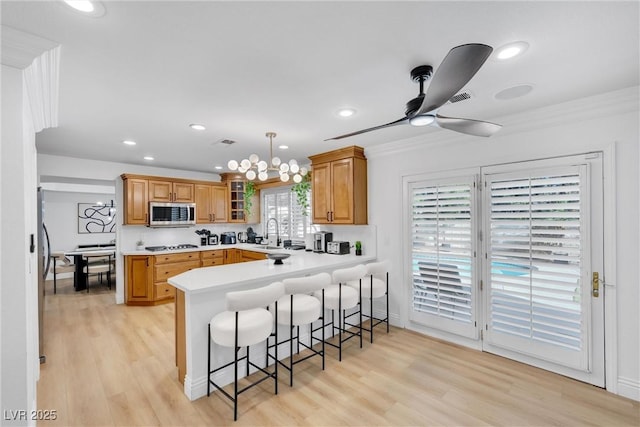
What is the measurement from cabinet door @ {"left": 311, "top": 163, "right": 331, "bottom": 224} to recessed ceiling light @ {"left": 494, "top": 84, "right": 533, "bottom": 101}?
2.38 meters

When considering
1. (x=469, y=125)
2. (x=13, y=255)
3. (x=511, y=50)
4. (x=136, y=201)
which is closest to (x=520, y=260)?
(x=469, y=125)

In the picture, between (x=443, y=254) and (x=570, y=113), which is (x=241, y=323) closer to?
(x=443, y=254)

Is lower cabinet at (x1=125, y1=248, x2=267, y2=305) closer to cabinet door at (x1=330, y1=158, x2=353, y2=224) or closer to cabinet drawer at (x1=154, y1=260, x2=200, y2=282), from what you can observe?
cabinet drawer at (x1=154, y1=260, x2=200, y2=282)

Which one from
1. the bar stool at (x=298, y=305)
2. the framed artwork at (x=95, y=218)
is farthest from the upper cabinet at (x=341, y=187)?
the framed artwork at (x=95, y=218)

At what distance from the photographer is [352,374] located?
274cm

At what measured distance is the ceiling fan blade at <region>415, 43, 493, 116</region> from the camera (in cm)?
125

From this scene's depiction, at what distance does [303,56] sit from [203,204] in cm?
496

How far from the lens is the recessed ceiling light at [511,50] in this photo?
1.72m

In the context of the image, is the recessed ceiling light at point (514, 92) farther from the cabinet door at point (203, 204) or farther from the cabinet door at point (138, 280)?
the cabinet door at point (138, 280)

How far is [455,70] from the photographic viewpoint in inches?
54.5

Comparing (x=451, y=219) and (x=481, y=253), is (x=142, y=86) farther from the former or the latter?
(x=481, y=253)

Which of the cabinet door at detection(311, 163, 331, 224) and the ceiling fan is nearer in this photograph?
the ceiling fan

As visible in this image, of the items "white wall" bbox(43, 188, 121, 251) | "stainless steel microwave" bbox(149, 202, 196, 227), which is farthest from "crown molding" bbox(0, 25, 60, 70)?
"white wall" bbox(43, 188, 121, 251)

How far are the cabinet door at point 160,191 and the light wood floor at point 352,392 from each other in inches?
105
